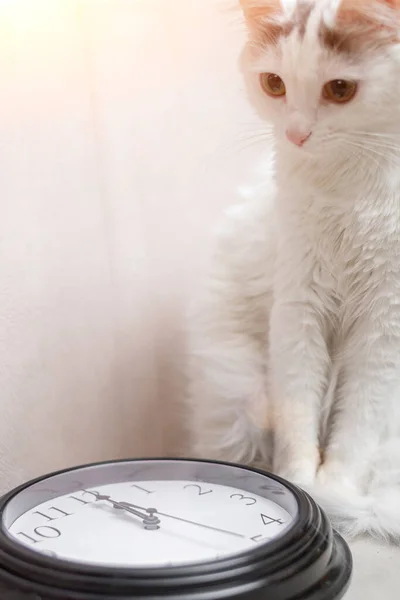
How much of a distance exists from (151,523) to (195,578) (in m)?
0.15

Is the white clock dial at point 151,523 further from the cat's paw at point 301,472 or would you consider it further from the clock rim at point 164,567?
the cat's paw at point 301,472

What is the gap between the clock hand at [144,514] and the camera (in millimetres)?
690

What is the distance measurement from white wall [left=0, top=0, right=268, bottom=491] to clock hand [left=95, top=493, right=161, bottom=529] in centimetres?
28

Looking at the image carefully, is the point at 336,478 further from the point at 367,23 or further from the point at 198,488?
the point at 367,23

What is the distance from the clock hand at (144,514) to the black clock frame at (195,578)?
13 centimetres

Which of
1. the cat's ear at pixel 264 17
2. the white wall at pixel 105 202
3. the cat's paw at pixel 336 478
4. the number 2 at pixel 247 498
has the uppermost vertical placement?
the cat's ear at pixel 264 17

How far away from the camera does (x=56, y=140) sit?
3.50 ft

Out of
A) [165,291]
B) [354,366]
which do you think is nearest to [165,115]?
[165,291]

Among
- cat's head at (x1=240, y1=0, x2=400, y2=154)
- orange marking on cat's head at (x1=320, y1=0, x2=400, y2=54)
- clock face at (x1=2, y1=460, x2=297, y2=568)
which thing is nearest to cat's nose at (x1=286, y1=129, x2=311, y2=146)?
cat's head at (x1=240, y1=0, x2=400, y2=154)

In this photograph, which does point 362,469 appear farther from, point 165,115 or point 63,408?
point 165,115

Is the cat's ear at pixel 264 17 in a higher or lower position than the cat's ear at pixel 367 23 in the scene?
higher

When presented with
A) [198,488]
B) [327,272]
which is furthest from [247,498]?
[327,272]

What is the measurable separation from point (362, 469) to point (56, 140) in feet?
2.08

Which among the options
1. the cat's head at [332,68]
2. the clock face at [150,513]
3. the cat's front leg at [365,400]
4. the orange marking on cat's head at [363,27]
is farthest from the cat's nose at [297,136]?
the clock face at [150,513]
